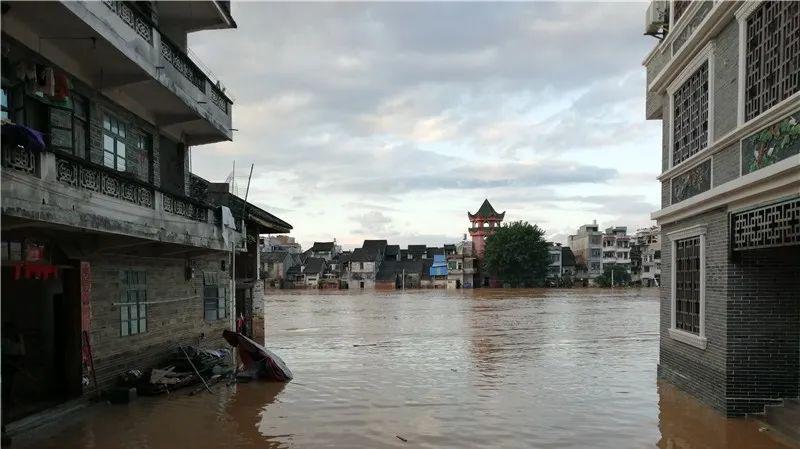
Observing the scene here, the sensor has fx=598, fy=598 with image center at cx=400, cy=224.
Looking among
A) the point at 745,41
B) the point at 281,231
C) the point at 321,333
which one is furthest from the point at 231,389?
the point at 321,333

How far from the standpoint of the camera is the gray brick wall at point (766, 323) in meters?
9.54

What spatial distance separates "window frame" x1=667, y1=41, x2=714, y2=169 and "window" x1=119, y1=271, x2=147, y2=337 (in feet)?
37.3

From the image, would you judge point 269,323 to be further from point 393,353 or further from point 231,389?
point 231,389

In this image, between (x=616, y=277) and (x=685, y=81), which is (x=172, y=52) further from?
(x=616, y=277)

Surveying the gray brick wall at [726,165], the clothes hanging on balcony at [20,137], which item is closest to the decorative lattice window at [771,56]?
the gray brick wall at [726,165]

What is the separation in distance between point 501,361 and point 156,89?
12.1 m

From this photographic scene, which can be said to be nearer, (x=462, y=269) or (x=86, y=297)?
(x=86, y=297)

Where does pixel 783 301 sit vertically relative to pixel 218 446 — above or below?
above

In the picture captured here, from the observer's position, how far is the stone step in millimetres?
8828

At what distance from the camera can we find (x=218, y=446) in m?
9.52

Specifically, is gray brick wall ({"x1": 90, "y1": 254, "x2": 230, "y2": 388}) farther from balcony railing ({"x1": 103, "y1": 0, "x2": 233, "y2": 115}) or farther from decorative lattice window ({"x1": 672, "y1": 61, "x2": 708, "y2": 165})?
decorative lattice window ({"x1": 672, "y1": 61, "x2": 708, "y2": 165})

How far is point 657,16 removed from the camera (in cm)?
1362

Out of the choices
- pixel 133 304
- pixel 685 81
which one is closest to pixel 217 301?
pixel 133 304

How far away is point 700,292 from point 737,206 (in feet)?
6.63
